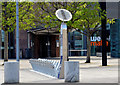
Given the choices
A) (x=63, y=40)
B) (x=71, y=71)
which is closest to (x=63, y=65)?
(x=63, y=40)

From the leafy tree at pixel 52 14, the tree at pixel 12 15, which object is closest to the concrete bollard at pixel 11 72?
the leafy tree at pixel 52 14

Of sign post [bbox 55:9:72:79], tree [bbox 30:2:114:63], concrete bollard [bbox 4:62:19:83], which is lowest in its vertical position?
concrete bollard [bbox 4:62:19:83]

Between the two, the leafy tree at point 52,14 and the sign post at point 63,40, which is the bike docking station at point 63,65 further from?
the leafy tree at point 52,14

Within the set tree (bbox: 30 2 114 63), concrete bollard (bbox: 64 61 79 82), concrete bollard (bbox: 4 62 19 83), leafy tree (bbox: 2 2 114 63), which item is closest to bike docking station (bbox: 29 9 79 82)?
concrete bollard (bbox: 64 61 79 82)

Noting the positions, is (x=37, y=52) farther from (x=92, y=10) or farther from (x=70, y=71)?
(x=70, y=71)

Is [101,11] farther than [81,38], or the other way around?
[81,38]

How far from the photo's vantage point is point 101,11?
25156mm

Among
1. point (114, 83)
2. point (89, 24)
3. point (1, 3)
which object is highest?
point (1, 3)

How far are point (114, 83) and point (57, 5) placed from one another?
53.4ft

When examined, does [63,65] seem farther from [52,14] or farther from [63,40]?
[52,14]

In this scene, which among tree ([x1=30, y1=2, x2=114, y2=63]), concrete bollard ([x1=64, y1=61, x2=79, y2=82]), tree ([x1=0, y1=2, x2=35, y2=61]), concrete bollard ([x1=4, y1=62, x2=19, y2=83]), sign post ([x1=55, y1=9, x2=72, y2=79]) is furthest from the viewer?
tree ([x1=0, y1=2, x2=35, y2=61])

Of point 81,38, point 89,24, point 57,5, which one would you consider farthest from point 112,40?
point 57,5

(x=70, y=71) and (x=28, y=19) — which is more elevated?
(x=28, y=19)

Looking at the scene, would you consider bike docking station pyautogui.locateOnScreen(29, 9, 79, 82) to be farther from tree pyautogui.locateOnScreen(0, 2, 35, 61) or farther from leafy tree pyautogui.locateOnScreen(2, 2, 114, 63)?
tree pyautogui.locateOnScreen(0, 2, 35, 61)
